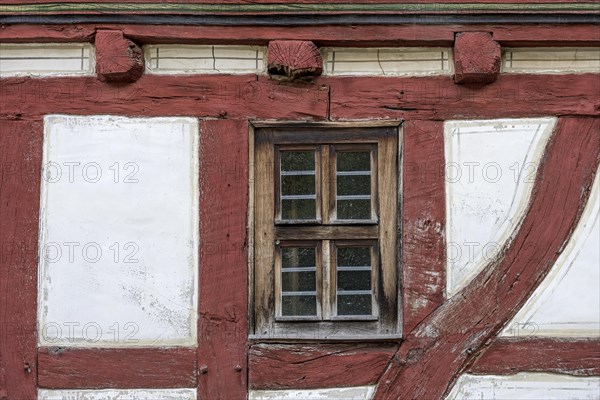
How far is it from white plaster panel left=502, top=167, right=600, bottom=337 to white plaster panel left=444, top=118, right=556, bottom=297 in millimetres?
295

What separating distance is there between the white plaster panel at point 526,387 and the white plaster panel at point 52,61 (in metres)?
2.42

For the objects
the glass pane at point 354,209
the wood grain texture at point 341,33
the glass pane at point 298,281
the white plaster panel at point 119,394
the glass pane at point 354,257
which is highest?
the wood grain texture at point 341,33

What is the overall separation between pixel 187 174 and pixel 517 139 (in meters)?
1.65

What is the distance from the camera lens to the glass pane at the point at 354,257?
4.62 meters

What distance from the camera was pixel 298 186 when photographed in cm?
466

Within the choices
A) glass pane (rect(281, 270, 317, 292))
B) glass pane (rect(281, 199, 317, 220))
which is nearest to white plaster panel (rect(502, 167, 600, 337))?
glass pane (rect(281, 270, 317, 292))

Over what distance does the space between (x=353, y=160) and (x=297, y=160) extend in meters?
0.28

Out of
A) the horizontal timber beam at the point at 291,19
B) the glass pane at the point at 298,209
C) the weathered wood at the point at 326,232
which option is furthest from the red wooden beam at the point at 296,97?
the weathered wood at the point at 326,232

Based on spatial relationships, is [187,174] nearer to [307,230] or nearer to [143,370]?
[307,230]

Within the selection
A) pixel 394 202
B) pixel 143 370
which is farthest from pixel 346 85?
pixel 143 370

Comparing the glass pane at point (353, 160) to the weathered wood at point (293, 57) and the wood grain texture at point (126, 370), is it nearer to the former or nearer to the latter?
the weathered wood at point (293, 57)

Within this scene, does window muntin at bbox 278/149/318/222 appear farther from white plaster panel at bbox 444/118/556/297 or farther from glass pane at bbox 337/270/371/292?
A: white plaster panel at bbox 444/118/556/297

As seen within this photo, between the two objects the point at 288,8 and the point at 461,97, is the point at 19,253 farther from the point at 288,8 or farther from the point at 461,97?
the point at 461,97

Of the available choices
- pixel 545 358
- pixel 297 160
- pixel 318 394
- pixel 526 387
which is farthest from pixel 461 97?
pixel 318 394
